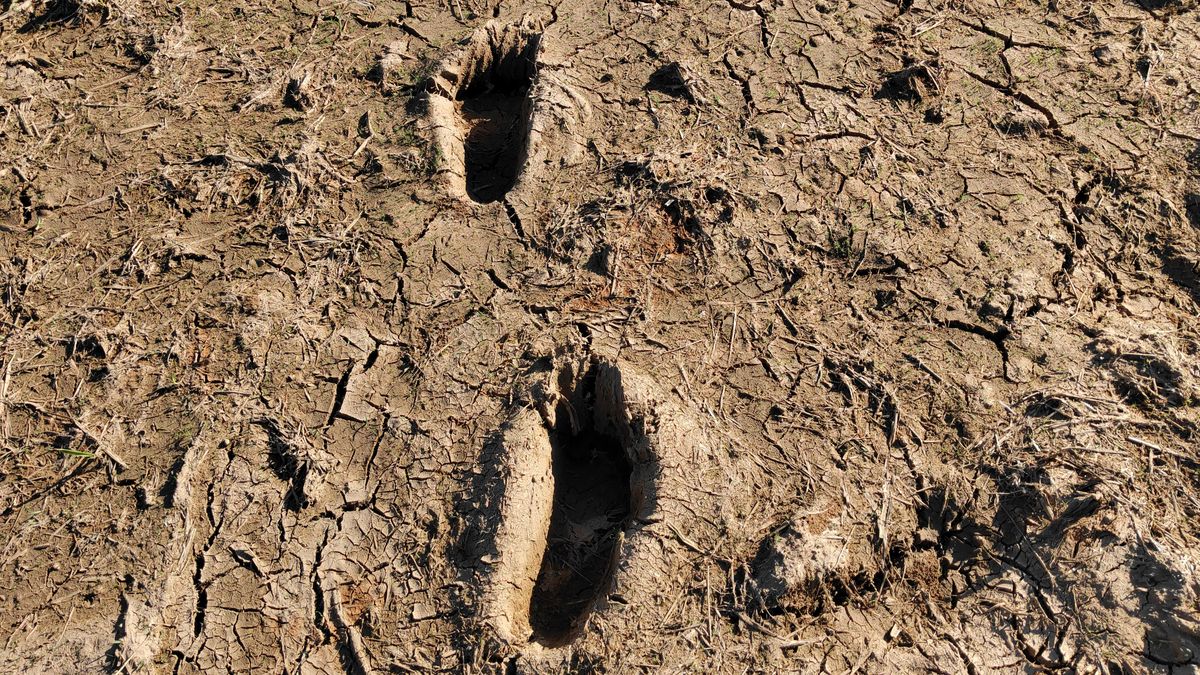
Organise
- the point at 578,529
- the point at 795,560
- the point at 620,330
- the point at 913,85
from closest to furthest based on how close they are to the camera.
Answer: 1. the point at 795,560
2. the point at 578,529
3. the point at 620,330
4. the point at 913,85

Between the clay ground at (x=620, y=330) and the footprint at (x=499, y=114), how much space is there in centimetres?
2

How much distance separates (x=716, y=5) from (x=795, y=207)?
114 centimetres

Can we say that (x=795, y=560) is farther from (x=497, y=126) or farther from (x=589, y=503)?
(x=497, y=126)

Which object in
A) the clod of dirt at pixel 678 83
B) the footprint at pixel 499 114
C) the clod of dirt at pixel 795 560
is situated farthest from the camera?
the clod of dirt at pixel 678 83

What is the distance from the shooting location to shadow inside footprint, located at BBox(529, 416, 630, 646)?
2.69m

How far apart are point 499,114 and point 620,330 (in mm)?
1245

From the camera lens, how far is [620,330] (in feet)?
10.00

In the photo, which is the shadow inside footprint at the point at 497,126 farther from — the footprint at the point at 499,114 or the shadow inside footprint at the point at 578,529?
the shadow inside footprint at the point at 578,529

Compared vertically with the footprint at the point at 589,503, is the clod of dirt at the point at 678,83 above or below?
above

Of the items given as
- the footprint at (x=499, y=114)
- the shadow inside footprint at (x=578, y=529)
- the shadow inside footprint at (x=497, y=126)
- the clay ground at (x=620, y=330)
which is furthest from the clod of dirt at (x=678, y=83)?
the shadow inside footprint at (x=578, y=529)

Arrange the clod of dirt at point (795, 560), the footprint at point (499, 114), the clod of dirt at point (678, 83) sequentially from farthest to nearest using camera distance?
the clod of dirt at point (678, 83) → the footprint at point (499, 114) → the clod of dirt at point (795, 560)

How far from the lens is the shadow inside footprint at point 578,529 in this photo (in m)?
2.69

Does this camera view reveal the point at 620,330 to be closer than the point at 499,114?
Yes

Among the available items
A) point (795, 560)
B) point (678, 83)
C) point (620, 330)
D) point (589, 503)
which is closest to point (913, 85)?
point (678, 83)
